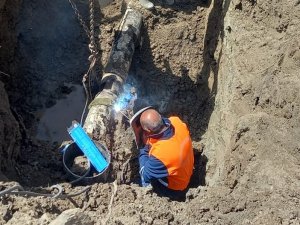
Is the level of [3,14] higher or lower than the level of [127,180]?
higher

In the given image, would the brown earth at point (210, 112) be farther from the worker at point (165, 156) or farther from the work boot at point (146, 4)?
the worker at point (165, 156)

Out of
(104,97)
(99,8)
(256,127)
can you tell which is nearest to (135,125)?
(104,97)

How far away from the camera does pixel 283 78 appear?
5660 mm

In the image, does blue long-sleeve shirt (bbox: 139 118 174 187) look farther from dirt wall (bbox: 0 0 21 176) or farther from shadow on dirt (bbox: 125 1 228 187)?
dirt wall (bbox: 0 0 21 176)

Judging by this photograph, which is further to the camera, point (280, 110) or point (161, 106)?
point (161, 106)

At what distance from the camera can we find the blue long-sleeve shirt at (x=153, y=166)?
645 cm

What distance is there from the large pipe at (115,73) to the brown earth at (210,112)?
0.83ft

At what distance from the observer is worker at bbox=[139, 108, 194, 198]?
6438 mm

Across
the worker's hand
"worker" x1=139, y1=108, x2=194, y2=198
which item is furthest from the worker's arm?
the worker's hand

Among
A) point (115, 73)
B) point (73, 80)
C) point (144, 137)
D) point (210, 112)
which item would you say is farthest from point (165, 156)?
point (73, 80)

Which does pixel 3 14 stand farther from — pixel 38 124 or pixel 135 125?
pixel 135 125

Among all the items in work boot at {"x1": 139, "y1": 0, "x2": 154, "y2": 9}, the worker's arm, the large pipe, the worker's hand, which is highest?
work boot at {"x1": 139, "y1": 0, "x2": 154, "y2": 9}

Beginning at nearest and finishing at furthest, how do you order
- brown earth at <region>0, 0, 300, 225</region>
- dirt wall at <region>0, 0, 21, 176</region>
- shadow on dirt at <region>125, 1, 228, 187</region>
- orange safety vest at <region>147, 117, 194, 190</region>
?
brown earth at <region>0, 0, 300, 225</region>
dirt wall at <region>0, 0, 21, 176</region>
orange safety vest at <region>147, 117, 194, 190</region>
shadow on dirt at <region>125, 1, 228, 187</region>

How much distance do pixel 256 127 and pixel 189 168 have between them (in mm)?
1279
